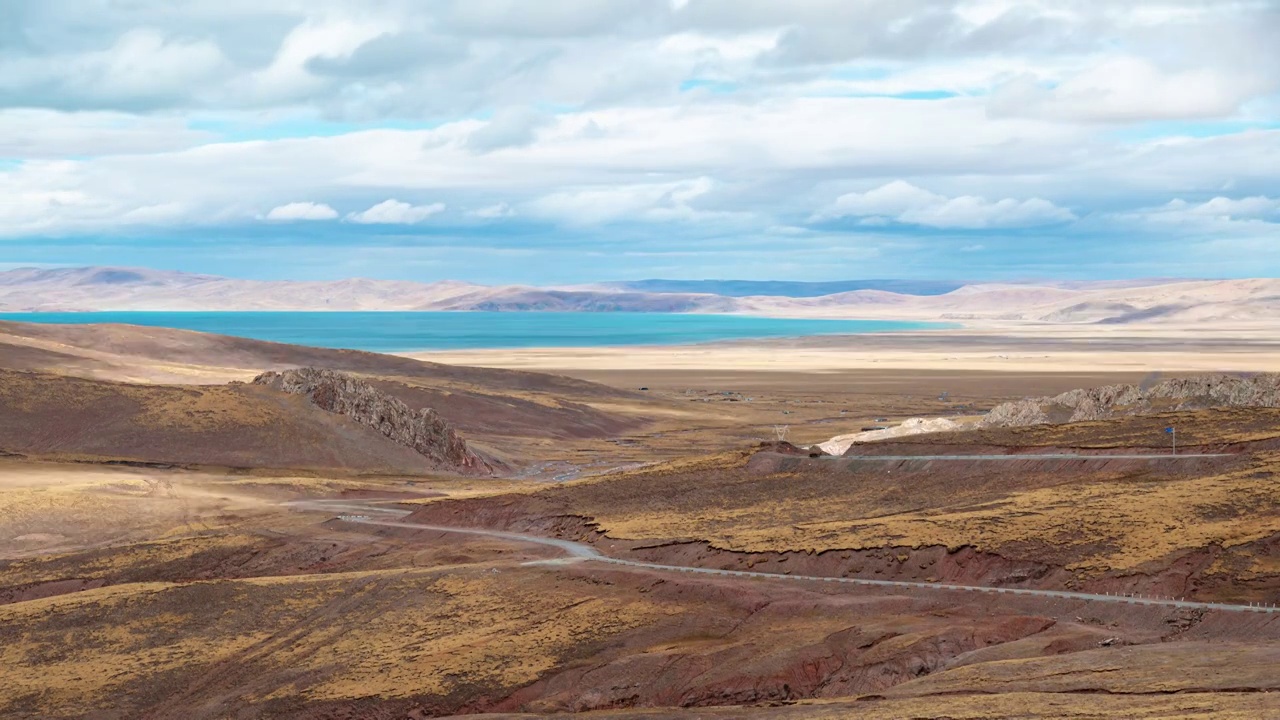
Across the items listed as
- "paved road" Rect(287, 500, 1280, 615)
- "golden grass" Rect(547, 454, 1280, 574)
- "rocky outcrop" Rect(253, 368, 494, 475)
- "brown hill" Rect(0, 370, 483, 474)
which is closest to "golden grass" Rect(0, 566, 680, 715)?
"paved road" Rect(287, 500, 1280, 615)

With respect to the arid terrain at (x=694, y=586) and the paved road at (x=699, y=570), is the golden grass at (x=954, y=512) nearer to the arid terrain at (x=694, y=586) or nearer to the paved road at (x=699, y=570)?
the arid terrain at (x=694, y=586)

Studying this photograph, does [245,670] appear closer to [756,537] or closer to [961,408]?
[756,537]

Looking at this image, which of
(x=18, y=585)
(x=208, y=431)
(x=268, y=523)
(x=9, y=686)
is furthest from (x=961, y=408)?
(x=9, y=686)

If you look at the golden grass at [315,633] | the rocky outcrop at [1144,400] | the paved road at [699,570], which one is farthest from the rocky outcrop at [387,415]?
the golden grass at [315,633]

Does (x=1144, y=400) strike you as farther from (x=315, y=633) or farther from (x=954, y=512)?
(x=315, y=633)

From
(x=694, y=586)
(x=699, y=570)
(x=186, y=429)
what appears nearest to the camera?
(x=694, y=586)

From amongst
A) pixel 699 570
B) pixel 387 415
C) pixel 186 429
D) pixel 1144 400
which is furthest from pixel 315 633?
pixel 1144 400

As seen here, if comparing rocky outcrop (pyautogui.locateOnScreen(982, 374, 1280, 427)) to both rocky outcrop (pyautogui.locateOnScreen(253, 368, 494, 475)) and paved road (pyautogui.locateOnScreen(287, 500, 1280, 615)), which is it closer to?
rocky outcrop (pyautogui.locateOnScreen(253, 368, 494, 475))
